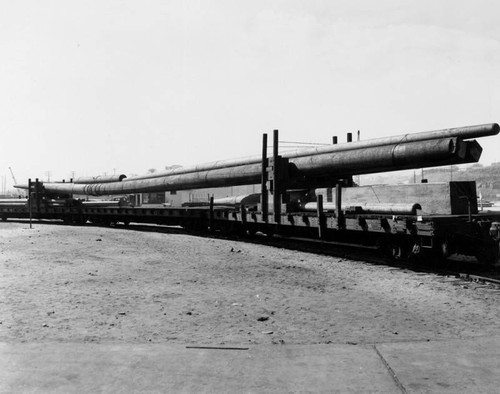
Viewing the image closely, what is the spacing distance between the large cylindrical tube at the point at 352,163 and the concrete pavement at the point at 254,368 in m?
6.12

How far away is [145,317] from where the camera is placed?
20.2 ft

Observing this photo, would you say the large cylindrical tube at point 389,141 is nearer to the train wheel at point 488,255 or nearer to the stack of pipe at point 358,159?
the stack of pipe at point 358,159

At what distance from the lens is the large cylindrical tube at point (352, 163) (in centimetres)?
1043

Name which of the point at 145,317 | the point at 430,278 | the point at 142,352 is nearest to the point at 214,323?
the point at 145,317

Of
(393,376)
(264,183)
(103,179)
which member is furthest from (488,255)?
(103,179)

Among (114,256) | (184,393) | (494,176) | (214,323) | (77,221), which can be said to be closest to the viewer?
(184,393)

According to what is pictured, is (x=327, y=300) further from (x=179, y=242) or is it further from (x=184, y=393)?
(x=179, y=242)

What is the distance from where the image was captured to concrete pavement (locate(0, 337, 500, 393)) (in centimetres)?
389

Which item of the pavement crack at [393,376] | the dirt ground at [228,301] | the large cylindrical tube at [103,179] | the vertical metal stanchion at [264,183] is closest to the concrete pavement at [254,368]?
the pavement crack at [393,376]

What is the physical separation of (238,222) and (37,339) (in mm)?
12180

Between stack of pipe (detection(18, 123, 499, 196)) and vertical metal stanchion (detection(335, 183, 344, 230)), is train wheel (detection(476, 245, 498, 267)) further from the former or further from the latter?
vertical metal stanchion (detection(335, 183, 344, 230))

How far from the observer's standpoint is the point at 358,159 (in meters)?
12.3

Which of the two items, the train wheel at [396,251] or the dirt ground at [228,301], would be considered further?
the train wheel at [396,251]

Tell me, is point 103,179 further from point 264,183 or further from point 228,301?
point 228,301
